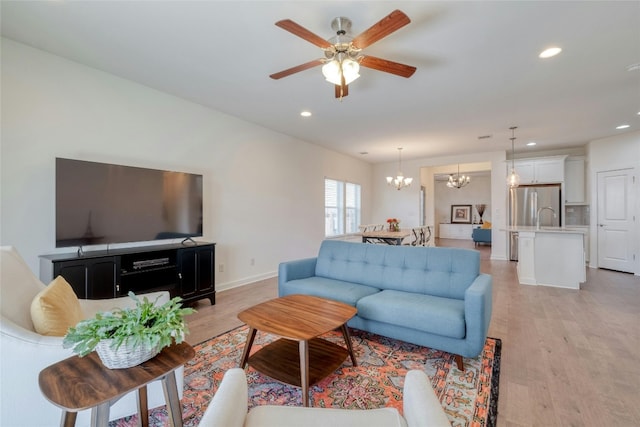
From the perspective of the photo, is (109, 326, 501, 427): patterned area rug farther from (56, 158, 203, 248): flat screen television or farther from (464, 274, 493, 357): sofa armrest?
(56, 158, 203, 248): flat screen television

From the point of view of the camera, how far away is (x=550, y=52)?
8.80 feet

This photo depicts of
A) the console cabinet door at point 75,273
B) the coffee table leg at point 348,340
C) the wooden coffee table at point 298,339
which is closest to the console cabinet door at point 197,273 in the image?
the console cabinet door at point 75,273

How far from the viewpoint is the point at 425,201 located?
9047mm

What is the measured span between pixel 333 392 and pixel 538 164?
752cm

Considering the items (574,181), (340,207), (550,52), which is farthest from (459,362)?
(574,181)

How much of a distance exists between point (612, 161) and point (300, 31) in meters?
7.37

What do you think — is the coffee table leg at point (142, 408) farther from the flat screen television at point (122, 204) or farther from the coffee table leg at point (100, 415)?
the flat screen television at point (122, 204)

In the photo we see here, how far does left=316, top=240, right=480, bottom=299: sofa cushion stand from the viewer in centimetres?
259

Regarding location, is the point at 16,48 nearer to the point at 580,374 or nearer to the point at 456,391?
the point at 456,391

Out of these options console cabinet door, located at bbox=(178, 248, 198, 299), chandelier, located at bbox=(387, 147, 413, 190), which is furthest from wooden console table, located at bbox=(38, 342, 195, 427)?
chandelier, located at bbox=(387, 147, 413, 190)

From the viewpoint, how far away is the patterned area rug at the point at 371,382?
1.74 metres

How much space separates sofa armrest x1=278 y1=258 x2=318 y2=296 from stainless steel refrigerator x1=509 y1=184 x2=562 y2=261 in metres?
5.85

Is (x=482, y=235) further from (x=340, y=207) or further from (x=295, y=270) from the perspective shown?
(x=295, y=270)

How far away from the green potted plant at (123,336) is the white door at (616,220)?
26.4 ft
